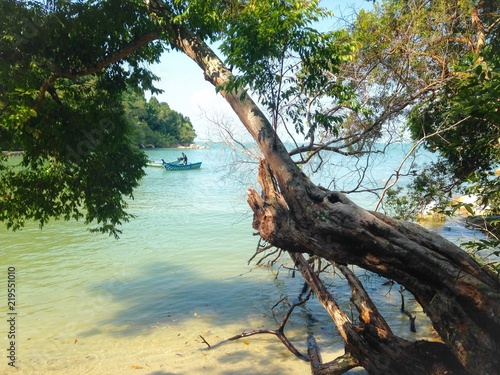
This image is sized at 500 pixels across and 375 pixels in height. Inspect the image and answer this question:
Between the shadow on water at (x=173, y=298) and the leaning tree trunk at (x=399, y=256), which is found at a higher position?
the leaning tree trunk at (x=399, y=256)

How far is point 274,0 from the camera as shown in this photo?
3867 millimetres

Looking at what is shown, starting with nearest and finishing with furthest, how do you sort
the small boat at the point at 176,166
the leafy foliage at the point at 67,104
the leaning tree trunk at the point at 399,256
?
1. the leaning tree trunk at the point at 399,256
2. the leafy foliage at the point at 67,104
3. the small boat at the point at 176,166

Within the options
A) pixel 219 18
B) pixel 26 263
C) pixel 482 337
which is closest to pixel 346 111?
pixel 219 18

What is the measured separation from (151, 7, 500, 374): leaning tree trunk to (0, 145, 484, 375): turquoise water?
277 centimetres

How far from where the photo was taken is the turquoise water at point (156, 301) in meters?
6.27

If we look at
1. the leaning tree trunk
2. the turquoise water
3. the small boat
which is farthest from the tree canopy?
the small boat

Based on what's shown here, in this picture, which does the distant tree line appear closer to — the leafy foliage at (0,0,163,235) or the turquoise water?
the turquoise water

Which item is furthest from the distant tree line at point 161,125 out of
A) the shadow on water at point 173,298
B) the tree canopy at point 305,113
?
the tree canopy at point 305,113

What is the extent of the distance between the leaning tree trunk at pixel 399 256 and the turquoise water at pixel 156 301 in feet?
9.10

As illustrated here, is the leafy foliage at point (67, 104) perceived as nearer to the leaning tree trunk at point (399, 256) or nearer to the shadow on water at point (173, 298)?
the shadow on water at point (173, 298)

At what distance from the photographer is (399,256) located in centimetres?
340

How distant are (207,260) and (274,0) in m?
9.64

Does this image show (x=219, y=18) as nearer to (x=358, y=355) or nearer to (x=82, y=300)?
(x=358, y=355)

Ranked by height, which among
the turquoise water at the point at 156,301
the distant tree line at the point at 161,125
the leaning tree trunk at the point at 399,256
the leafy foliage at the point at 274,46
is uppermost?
the distant tree line at the point at 161,125
